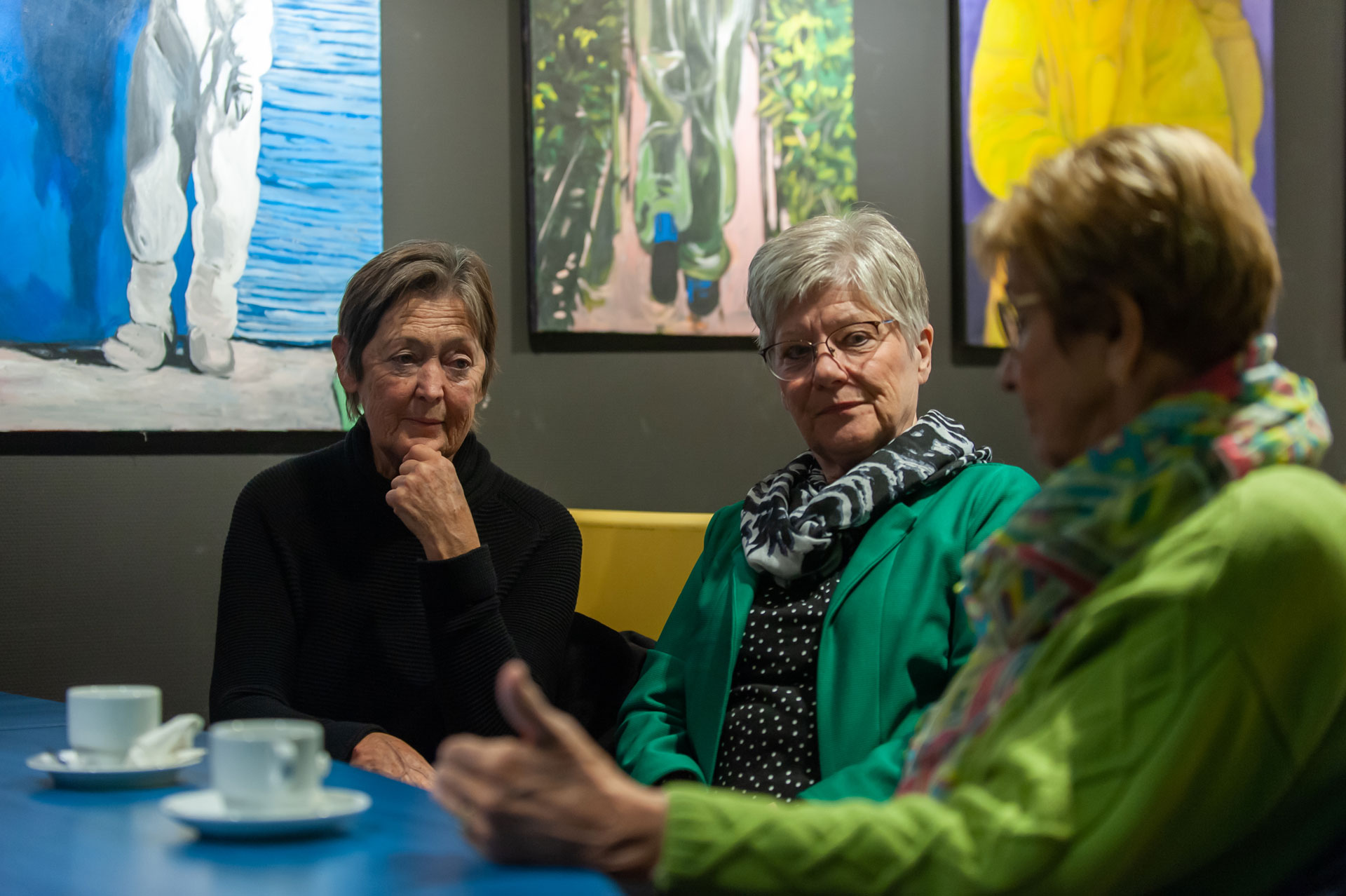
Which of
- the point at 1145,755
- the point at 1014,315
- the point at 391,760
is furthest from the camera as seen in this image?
the point at 391,760

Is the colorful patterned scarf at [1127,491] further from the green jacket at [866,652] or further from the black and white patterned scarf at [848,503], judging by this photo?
the black and white patterned scarf at [848,503]

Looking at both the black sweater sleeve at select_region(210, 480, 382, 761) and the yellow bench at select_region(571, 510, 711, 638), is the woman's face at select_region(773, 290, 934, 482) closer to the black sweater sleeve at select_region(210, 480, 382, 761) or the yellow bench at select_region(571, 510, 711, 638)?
the yellow bench at select_region(571, 510, 711, 638)

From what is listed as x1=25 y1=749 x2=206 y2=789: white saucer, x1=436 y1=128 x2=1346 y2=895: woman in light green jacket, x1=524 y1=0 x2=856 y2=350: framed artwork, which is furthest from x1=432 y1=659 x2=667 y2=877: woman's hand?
x1=524 y1=0 x2=856 y2=350: framed artwork

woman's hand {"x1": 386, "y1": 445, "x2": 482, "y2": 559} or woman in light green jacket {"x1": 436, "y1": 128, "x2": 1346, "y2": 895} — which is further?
woman's hand {"x1": 386, "y1": 445, "x2": 482, "y2": 559}

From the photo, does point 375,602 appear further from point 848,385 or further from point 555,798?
point 555,798

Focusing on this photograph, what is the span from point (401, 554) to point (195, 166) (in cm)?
99

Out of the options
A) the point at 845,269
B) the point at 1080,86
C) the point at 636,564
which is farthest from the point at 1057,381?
the point at 1080,86

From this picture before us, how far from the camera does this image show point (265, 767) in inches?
36.2

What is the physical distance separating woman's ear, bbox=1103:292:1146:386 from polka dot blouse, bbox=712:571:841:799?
81 cm

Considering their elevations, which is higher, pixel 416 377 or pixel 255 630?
pixel 416 377

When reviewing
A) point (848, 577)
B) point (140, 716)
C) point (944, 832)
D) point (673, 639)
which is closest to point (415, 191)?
point (673, 639)

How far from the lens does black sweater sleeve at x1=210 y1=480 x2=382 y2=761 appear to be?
1.70 m

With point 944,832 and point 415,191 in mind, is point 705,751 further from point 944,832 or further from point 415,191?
point 415,191

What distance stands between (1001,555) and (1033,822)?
0.26m
